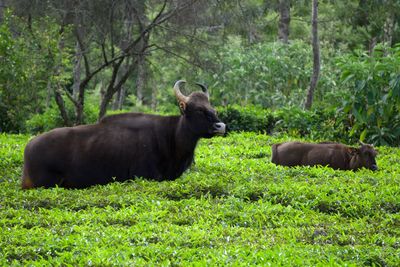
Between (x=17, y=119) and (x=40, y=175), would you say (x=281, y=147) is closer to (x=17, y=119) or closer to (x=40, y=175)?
(x=40, y=175)

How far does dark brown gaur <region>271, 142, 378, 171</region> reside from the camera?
11680 mm

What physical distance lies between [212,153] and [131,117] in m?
2.92

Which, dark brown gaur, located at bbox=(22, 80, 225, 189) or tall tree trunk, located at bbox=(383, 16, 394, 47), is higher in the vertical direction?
tall tree trunk, located at bbox=(383, 16, 394, 47)

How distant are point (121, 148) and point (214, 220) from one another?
302 cm

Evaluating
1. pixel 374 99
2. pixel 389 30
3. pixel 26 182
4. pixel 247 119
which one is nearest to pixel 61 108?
pixel 247 119

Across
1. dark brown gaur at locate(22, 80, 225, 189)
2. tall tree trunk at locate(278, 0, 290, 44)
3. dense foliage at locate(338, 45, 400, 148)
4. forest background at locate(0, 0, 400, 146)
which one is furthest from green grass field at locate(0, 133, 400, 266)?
tall tree trunk at locate(278, 0, 290, 44)

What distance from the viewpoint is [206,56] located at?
1978 centimetres

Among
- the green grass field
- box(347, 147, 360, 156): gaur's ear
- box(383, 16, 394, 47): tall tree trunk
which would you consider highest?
box(383, 16, 394, 47): tall tree trunk

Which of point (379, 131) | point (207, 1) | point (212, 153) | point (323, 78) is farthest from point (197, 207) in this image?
point (323, 78)

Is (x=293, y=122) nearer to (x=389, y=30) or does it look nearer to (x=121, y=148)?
(x=121, y=148)

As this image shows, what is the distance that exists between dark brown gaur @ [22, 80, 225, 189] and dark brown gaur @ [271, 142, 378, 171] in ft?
5.52

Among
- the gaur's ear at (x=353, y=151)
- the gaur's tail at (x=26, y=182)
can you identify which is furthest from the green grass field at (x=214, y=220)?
the gaur's ear at (x=353, y=151)

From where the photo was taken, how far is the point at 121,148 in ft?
34.7

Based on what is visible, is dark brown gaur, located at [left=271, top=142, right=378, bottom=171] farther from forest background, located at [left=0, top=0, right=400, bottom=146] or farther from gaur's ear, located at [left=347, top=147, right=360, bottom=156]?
forest background, located at [left=0, top=0, right=400, bottom=146]
